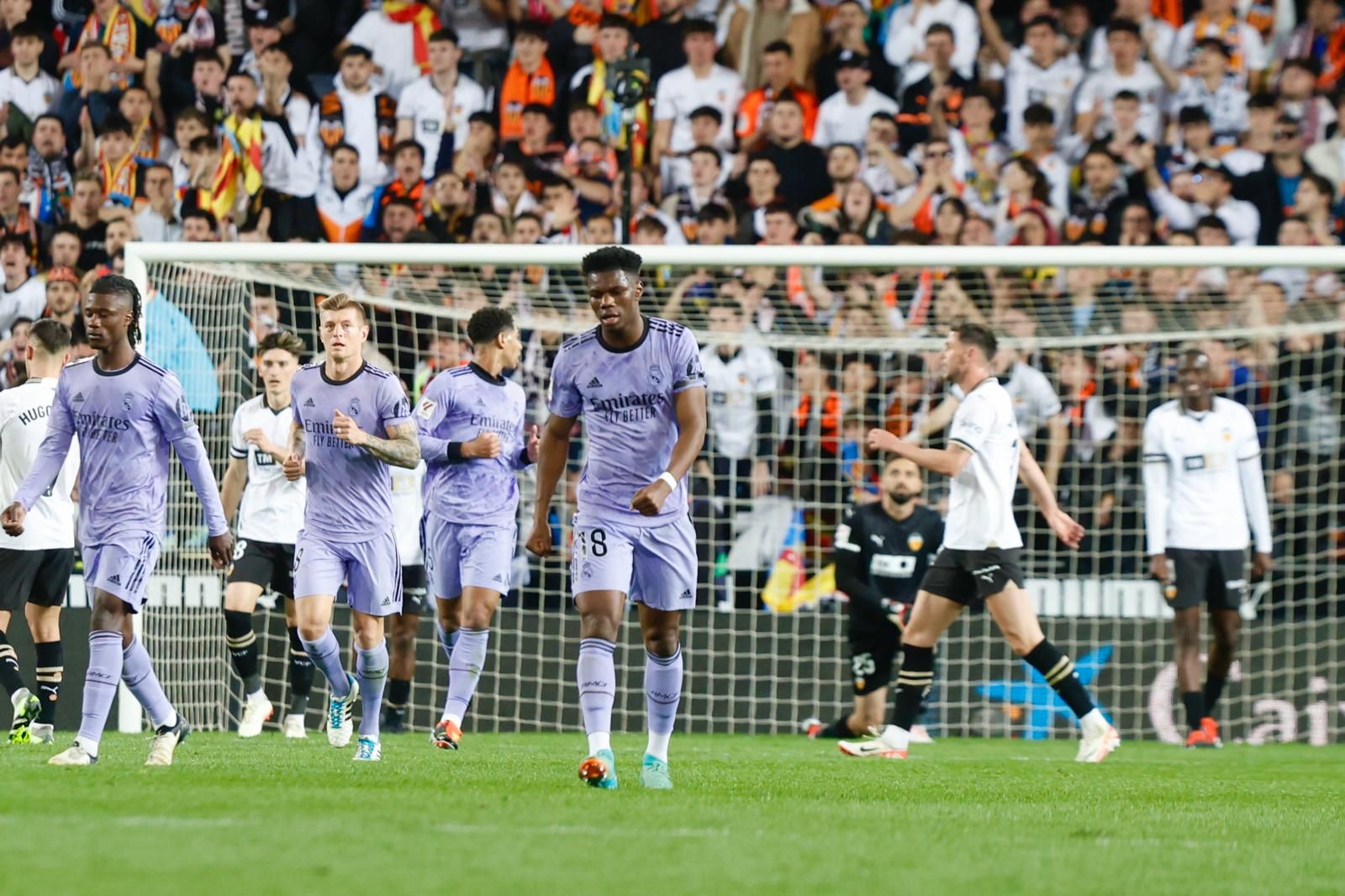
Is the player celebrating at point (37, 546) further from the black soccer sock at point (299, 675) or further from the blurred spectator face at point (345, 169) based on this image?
the blurred spectator face at point (345, 169)

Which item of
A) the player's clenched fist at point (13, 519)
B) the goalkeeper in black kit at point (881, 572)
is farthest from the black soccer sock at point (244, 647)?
the goalkeeper in black kit at point (881, 572)

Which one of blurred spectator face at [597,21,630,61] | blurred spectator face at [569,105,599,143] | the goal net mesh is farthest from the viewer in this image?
blurred spectator face at [597,21,630,61]

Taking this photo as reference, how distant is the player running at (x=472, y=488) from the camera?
10.8m

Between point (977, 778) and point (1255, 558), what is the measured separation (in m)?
4.73

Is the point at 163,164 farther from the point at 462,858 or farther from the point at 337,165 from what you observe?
the point at 462,858

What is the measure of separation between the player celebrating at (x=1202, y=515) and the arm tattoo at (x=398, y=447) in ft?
20.2

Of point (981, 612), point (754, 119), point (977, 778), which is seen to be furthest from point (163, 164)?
point (977, 778)

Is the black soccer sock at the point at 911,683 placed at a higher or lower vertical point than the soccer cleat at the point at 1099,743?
higher

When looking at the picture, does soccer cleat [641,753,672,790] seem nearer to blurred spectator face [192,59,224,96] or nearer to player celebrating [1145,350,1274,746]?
player celebrating [1145,350,1274,746]

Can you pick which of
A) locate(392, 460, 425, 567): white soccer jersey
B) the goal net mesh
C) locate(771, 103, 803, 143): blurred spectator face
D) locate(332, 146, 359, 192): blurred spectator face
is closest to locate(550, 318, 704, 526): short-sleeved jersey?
locate(392, 460, 425, 567): white soccer jersey

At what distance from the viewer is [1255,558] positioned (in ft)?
42.7

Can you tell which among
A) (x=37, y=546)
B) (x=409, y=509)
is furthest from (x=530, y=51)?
(x=37, y=546)

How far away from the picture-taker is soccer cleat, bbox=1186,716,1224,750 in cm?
1267

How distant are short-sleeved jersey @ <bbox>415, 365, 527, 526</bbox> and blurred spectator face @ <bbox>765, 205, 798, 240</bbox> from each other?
523 cm
